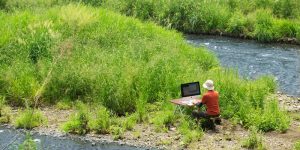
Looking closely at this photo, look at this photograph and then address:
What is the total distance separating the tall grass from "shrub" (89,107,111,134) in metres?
0.06

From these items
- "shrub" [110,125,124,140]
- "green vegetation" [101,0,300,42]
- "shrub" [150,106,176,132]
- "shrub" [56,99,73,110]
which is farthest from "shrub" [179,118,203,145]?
"green vegetation" [101,0,300,42]

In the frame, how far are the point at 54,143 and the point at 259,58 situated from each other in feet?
41.4

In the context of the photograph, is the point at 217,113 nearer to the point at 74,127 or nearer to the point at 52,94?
the point at 74,127

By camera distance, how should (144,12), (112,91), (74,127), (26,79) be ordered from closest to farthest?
(74,127) → (112,91) → (26,79) → (144,12)

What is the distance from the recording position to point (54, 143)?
12.5 metres

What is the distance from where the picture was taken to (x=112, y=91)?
1459cm

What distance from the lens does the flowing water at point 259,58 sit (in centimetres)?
1941

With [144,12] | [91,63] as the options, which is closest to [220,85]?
[91,63]

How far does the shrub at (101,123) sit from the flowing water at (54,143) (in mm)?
621

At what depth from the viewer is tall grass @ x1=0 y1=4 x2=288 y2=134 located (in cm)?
1418

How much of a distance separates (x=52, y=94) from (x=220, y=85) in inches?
201

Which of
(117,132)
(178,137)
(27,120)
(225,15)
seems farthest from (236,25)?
(27,120)

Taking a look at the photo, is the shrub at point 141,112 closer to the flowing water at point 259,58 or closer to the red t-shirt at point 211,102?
the red t-shirt at point 211,102

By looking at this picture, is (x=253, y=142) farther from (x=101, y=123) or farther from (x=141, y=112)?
(x=101, y=123)
